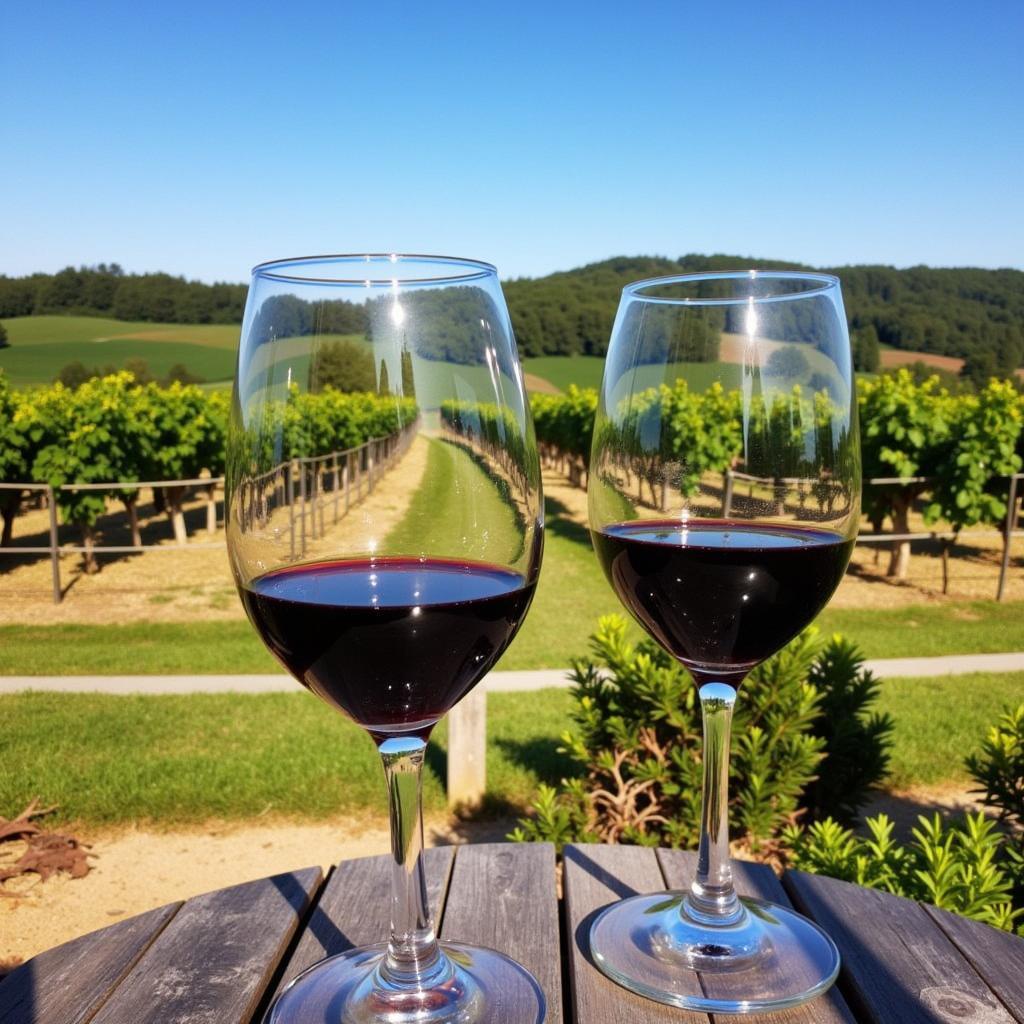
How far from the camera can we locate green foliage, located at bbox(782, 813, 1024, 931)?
2.07 m

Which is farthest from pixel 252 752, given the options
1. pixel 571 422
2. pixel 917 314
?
pixel 917 314

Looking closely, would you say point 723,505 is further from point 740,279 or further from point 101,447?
point 101,447

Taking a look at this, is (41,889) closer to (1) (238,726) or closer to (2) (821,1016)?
(1) (238,726)

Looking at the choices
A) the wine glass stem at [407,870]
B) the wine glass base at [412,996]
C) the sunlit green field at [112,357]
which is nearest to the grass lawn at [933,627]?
the wine glass base at [412,996]

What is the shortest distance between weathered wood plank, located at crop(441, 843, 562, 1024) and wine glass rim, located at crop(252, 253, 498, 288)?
0.83m

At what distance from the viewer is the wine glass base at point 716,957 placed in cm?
112

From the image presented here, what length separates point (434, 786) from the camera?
19.1 feet

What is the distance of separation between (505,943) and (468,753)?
4207 millimetres

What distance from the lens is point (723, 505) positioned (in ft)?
3.86

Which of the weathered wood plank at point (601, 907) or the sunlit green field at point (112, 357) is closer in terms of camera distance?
the weathered wood plank at point (601, 907)

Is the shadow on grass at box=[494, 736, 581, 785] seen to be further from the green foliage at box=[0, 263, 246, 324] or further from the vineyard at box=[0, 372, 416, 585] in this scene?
the green foliage at box=[0, 263, 246, 324]

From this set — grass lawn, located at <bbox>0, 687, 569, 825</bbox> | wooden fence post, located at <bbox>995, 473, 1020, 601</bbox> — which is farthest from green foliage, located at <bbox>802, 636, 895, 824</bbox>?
wooden fence post, located at <bbox>995, 473, 1020, 601</bbox>

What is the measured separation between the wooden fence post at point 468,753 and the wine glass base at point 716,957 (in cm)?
393

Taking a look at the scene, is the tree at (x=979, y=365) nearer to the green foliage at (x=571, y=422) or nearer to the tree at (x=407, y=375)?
the green foliage at (x=571, y=422)
